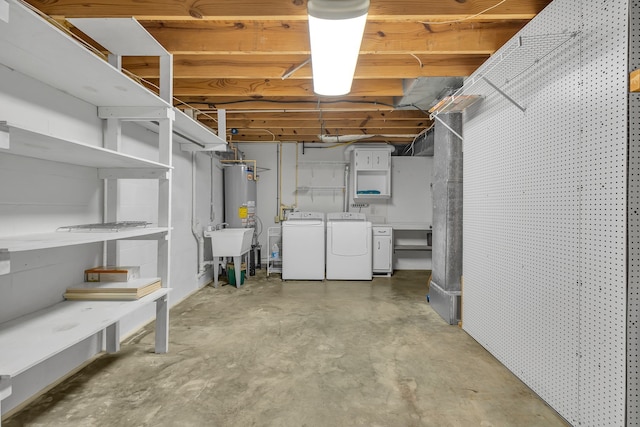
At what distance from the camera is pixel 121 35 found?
1.96m

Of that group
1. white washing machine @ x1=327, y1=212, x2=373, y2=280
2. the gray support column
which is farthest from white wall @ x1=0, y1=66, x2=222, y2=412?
the gray support column

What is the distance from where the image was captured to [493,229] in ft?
7.21

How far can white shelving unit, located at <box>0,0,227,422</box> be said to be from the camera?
1174 mm

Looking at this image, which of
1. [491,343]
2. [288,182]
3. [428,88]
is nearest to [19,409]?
[491,343]

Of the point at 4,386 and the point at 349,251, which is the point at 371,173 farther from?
the point at 4,386

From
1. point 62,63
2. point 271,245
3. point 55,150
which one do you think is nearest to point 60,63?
point 62,63

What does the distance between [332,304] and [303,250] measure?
47.8 inches

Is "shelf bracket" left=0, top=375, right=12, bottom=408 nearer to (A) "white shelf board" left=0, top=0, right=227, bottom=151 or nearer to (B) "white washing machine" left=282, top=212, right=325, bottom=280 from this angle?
(A) "white shelf board" left=0, top=0, right=227, bottom=151

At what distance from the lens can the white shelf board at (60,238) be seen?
1124 mm

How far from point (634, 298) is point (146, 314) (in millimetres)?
3162

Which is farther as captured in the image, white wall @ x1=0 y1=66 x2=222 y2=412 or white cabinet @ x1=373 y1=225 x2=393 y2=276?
white cabinet @ x1=373 y1=225 x2=393 y2=276

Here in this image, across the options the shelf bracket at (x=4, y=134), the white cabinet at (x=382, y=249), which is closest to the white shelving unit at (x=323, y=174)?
the white cabinet at (x=382, y=249)

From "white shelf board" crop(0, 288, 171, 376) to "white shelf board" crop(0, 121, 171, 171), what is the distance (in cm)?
74

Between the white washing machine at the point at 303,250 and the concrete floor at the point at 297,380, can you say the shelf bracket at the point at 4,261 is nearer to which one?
the concrete floor at the point at 297,380
